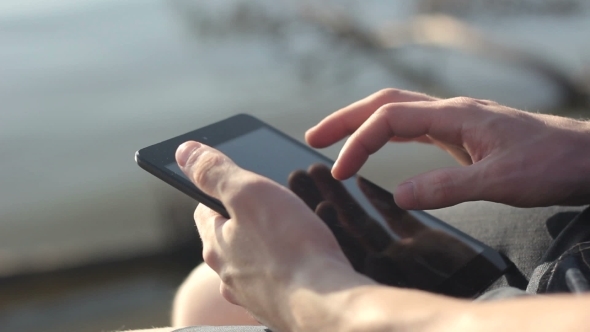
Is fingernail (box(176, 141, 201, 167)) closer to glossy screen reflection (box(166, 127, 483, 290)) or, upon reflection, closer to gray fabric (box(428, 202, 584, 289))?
glossy screen reflection (box(166, 127, 483, 290))

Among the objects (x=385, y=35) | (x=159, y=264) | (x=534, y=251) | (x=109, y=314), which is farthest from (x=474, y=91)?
(x=534, y=251)

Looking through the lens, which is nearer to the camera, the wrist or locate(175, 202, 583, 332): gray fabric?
the wrist

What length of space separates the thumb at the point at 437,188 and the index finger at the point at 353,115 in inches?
9.0

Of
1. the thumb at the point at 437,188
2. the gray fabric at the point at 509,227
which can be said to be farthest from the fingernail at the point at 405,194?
the gray fabric at the point at 509,227

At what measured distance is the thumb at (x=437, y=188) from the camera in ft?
2.52

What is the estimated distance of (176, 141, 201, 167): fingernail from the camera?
731mm

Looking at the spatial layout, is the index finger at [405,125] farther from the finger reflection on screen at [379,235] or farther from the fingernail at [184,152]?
A: the fingernail at [184,152]

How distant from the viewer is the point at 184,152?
0.74m

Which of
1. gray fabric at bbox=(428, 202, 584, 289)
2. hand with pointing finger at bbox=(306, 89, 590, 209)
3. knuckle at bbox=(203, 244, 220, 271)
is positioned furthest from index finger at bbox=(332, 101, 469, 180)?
knuckle at bbox=(203, 244, 220, 271)

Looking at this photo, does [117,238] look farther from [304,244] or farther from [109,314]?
[304,244]

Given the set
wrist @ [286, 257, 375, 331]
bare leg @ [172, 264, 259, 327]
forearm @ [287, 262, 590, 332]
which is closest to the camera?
forearm @ [287, 262, 590, 332]

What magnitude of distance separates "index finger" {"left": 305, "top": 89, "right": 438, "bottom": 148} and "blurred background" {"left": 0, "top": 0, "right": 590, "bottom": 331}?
798 mm

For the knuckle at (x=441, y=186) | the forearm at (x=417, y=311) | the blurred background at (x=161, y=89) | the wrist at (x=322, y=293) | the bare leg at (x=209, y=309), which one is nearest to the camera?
the forearm at (x=417, y=311)

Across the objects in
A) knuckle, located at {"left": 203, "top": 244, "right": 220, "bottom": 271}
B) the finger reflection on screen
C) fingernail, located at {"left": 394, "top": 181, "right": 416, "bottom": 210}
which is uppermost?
fingernail, located at {"left": 394, "top": 181, "right": 416, "bottom": 210}
